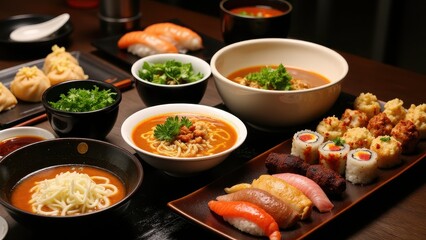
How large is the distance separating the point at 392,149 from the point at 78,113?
1.16 m

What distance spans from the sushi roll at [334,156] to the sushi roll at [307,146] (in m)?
0.03

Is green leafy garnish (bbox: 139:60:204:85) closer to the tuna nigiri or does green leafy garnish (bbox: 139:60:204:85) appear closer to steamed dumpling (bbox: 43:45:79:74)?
steamed dumpling (bbox: 43:45:79:74)

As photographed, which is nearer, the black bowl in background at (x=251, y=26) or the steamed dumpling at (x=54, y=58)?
the steamed dumpling at (x=54, y=58)

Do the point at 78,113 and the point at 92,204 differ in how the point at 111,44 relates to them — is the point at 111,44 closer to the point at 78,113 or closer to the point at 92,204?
the point at 78,113

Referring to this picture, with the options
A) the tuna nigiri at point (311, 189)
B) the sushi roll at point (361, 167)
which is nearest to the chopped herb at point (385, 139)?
the sushi roll at point (361, 167)

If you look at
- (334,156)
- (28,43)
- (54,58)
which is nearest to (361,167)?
(334,156)

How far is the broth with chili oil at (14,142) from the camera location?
2270mm

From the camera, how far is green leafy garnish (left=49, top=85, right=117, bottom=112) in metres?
2.34

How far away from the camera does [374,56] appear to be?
464cm

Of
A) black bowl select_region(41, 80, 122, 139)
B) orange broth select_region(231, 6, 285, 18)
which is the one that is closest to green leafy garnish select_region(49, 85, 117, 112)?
black bowl select_region(41, 80, 122, 139)

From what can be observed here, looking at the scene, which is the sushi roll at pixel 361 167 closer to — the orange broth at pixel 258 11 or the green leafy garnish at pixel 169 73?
the green leafy garnish at pixel 169 73

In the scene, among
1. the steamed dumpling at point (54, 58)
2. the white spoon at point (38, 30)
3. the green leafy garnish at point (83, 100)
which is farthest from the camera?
the white spoon at point (38, 30)

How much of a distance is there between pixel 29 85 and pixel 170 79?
616 millimetres

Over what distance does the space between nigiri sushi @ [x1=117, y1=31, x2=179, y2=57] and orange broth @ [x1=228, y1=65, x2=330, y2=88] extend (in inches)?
22.3
